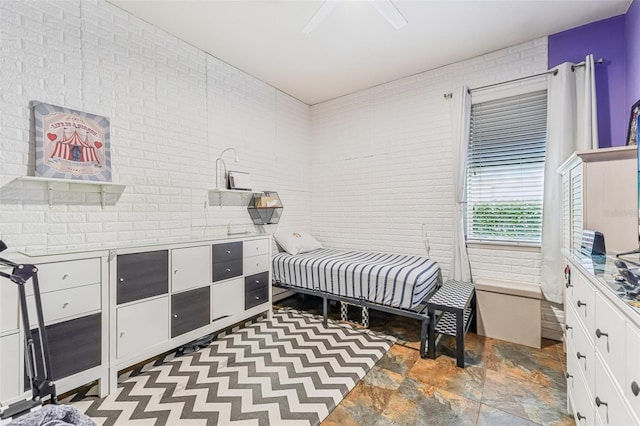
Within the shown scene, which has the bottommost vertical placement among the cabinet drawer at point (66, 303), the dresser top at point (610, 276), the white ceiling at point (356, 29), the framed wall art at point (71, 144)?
the cabinet drawer at point (66, 303)

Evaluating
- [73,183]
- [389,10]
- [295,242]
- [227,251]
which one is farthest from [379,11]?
[295,242]

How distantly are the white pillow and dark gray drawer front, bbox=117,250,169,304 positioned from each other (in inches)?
66.3

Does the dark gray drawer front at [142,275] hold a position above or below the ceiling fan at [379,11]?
below

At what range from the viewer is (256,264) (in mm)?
3062

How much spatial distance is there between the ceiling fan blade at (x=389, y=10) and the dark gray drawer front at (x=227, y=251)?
2.25 metres

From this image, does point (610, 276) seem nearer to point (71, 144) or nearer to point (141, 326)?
point (141, 326)

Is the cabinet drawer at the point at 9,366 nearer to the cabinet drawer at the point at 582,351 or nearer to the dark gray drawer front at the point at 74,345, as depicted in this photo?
the dark gray drawer front at the point at 74,345

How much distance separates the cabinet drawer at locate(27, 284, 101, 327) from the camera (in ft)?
5.43

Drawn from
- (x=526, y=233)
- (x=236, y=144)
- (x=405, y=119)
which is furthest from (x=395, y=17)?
(x=526, y=233)

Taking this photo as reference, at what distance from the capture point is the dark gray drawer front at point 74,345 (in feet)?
5.65

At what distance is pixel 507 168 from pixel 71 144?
3899 millimetres

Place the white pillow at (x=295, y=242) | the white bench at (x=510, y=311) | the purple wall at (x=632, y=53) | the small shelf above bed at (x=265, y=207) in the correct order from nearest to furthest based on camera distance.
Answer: the purple wall at (x=632, y=53) → the white bench at (x=510, y=311) → the small shelf above bed at (x=265, y=207) → the white pillow at (x=295, y=242)

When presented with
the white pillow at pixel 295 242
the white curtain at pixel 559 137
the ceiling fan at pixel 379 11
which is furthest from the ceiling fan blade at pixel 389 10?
the white pillow at pixel 295 242

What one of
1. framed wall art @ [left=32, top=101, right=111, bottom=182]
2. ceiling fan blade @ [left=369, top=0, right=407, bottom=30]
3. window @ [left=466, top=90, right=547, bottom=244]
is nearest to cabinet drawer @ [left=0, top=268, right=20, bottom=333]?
framed wall art @ [left=32, top=101, right=111, bottom=182]
